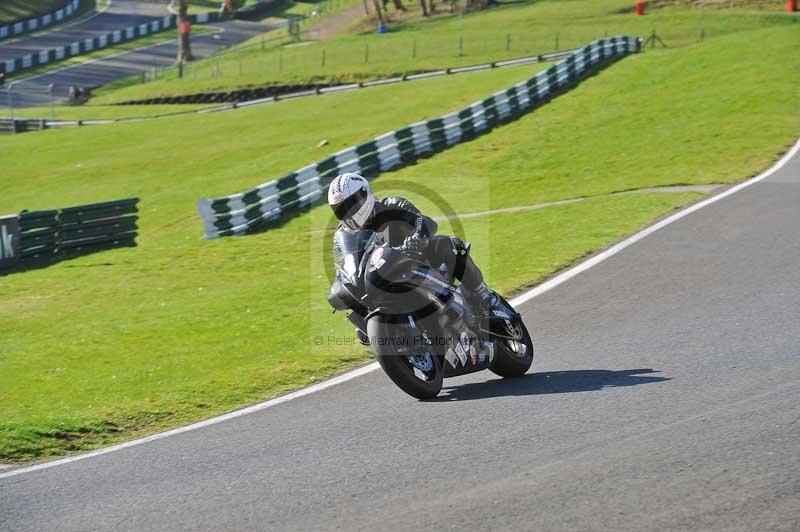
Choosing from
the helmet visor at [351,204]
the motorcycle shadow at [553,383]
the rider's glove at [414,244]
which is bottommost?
the motorcycle shadow at [553,383]

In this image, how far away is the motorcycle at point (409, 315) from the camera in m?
8.58

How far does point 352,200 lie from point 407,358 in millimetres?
1452

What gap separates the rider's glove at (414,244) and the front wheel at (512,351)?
126 centimetres

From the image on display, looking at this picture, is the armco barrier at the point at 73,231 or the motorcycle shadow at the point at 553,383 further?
the armco barrier at the point at 73,231

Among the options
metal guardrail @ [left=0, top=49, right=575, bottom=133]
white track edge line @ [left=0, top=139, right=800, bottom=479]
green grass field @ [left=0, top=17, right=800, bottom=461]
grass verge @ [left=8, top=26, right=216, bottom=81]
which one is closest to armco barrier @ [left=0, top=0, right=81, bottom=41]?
grass verge @ [left=8, top=26, right=216, bottom=81]

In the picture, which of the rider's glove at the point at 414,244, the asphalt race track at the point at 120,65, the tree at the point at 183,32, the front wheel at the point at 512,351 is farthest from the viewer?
the tree at the point at 183,32

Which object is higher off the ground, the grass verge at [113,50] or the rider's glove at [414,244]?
the rider's glove at [414,244]

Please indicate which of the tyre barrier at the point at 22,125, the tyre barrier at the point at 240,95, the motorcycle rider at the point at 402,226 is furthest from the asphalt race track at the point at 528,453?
the tyre barrier at the point at 240,95

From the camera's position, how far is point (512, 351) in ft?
31.7

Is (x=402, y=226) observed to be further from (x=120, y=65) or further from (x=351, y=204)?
(x=120, y=65)

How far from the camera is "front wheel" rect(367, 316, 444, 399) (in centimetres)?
857

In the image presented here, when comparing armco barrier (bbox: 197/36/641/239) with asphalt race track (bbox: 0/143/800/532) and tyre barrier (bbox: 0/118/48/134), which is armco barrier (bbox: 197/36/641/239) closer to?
asphalt race track (bbox: 0/143/800/532)

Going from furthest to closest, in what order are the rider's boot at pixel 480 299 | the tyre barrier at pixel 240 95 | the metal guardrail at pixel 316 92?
the tyre barrier at pixel 240 95 < the metal guardrail at pixel 316 92 < the rider's boot at pixel 480 299

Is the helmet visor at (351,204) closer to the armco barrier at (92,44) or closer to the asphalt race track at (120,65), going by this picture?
the asphalt race track at (120,65)
